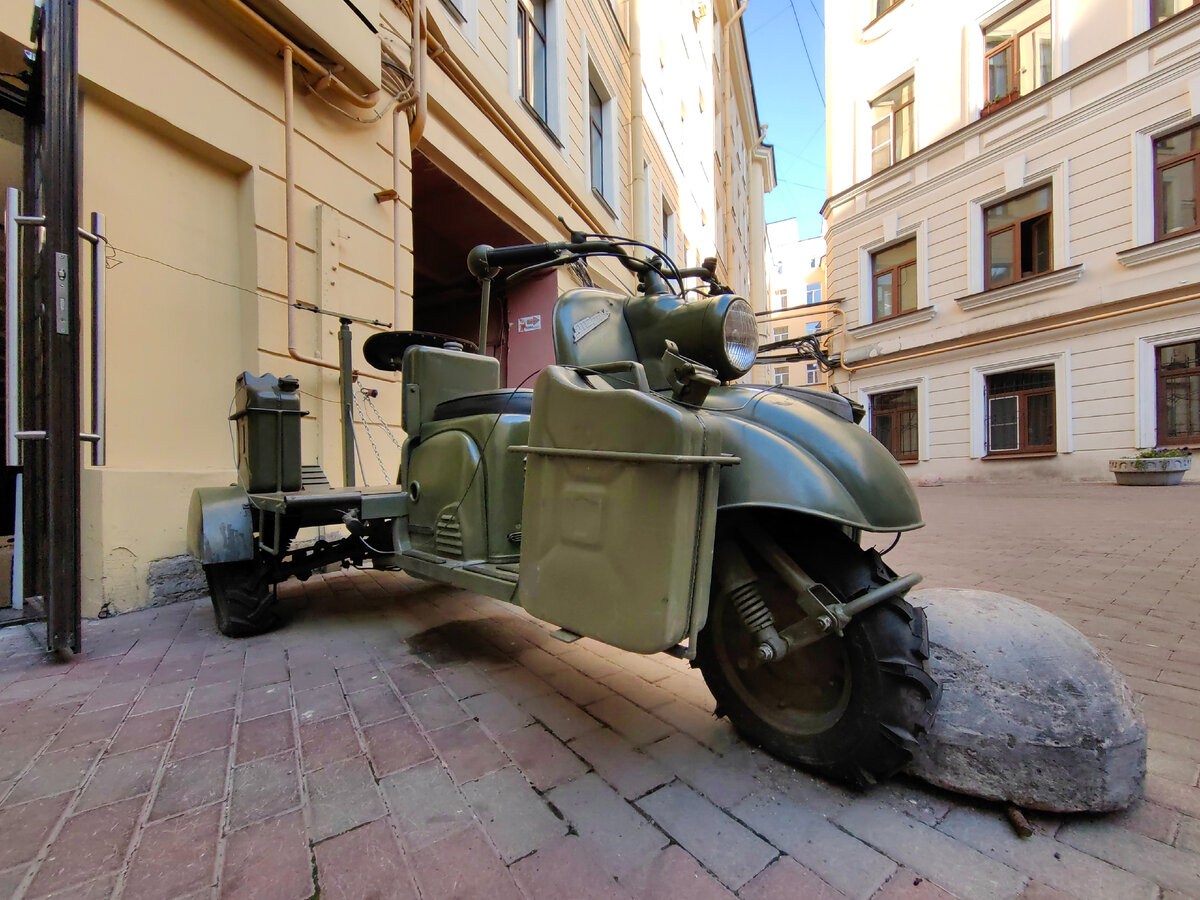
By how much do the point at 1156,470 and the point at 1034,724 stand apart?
11.0m

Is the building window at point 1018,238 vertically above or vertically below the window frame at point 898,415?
above

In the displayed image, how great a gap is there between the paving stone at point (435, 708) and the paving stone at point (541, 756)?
0.75 ft

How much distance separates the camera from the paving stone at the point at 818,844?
1087 millimetres

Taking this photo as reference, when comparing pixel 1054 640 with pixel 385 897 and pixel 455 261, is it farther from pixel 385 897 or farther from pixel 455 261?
pixel 455 261

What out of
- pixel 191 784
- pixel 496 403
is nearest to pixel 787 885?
pixel 191 784

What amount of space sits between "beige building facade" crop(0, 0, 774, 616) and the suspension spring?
1694 mm

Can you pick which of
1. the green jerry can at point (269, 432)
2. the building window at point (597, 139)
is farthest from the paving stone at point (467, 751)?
the building window at point (597, 139)

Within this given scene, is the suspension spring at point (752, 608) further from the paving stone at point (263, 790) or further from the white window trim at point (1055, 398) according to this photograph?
the white window trim at point (1055, 398)

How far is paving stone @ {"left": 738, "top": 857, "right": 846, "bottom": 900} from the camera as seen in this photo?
41.1 inches

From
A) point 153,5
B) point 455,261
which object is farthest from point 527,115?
point 153,5

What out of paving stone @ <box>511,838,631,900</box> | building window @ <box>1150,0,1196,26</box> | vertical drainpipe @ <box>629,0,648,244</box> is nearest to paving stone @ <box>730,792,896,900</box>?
paving stone @ <box>511,838,631,900</box>

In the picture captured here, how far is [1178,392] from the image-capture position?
31.1 feet

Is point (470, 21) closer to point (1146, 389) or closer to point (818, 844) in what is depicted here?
point (818, 844)

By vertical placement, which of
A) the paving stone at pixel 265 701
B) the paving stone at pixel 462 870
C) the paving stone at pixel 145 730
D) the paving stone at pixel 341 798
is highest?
the paving stone at pixel 462 870
